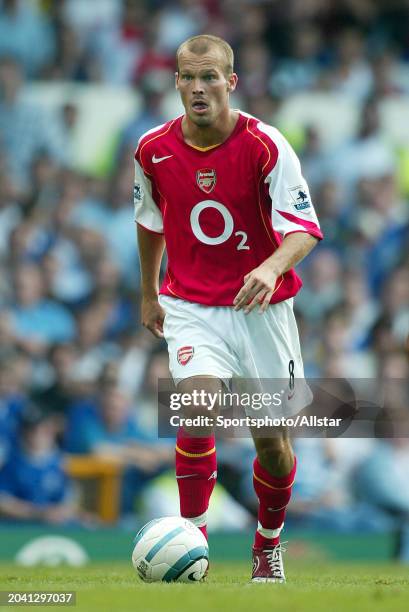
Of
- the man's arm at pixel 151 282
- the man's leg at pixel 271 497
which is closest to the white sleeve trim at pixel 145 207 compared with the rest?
the man's arm at pixel 151 282

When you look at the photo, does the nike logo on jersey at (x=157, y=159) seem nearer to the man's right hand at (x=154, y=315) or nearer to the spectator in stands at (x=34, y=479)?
the man's right hand at (x=154, y=315)

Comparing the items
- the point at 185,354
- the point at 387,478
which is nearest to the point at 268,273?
the point at 185,354

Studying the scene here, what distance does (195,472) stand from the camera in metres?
6.26

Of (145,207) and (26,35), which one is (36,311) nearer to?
(26,35)

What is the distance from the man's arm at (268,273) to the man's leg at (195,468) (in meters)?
0.44

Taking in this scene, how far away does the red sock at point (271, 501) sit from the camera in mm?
6470

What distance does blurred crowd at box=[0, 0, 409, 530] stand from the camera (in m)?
11.0

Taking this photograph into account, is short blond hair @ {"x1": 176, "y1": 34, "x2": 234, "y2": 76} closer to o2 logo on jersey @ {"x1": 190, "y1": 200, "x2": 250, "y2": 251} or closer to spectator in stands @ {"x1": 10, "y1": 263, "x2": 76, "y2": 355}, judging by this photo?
o2 logo on jersey @ {"x1": 190, "y1": 200, "x2": 250, "y2": 251}

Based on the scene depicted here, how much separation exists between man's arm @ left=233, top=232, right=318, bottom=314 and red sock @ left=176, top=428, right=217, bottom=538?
708 mm

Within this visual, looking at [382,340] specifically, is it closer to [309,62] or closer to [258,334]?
[309,62]

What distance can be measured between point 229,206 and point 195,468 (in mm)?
1281

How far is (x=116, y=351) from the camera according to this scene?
11.9 metres

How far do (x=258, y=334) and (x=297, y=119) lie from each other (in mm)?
8642

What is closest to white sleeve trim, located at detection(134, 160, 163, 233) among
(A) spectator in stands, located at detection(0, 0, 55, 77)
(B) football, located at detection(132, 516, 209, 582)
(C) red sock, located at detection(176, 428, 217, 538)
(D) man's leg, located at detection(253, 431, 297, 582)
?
(C) red sock, located at detection(176, 428, 217, 538)
